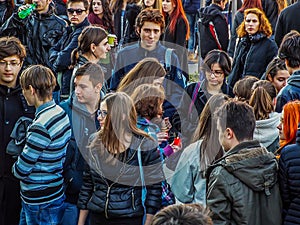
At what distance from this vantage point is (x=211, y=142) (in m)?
4.62

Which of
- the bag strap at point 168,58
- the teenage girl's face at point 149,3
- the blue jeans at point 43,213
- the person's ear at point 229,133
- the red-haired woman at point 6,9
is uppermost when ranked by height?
the teenage girl's face at point 149,3

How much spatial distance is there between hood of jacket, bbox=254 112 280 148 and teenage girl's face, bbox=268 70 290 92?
151cm

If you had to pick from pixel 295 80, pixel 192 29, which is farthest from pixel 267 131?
pixel 192 29

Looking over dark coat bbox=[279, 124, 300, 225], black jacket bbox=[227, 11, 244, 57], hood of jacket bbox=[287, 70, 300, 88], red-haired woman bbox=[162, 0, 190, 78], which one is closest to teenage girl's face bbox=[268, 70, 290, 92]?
hood of jacket bbox=[287, 70, 300, 88]

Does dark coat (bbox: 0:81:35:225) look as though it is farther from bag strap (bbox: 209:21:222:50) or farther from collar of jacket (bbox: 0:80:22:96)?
bag strap (bbox: 209:21:222:50)

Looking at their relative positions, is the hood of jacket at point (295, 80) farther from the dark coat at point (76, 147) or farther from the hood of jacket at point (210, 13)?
the hood of jacket at point (210, 13)

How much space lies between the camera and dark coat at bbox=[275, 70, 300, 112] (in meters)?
5.98

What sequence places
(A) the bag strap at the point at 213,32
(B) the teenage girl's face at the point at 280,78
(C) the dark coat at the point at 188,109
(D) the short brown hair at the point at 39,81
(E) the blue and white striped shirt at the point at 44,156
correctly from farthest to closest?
(A) the bag strap at the point at 213,32, (B) the teenage girl's face at the point at 280,78, (C) the dark coat at the point at 188,109, (D) the short brown hair at the point at 39,81, (E) the blue and white striped shirt at the point at 44,156

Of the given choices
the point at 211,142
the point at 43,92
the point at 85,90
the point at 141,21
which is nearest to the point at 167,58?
the point at 141,21

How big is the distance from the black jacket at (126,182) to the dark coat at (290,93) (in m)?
1.70

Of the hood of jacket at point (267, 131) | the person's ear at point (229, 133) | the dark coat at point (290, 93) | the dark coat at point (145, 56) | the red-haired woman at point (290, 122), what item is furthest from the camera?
the dark coat at point (145, 56)

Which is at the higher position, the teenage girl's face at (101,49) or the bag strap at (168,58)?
the teenage girl's face at (101,49)

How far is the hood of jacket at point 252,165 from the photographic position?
13.7ft

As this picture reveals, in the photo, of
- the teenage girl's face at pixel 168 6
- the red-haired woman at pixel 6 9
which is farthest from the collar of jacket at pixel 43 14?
the teenage girl's face at pixel 168 6
